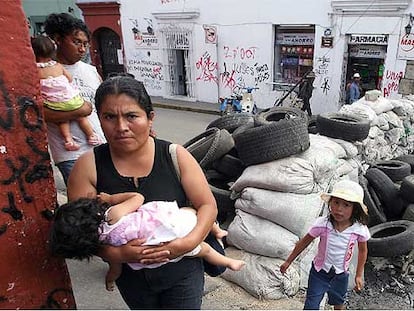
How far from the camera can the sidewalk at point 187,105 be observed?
48.5ft

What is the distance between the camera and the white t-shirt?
8.77 feet

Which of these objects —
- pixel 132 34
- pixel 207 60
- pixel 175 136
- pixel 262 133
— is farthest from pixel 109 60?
pixel 262 133

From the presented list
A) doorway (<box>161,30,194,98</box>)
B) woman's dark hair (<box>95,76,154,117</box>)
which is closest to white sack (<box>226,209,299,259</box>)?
woman's dark hair (<box>95,76,154,117</box>)

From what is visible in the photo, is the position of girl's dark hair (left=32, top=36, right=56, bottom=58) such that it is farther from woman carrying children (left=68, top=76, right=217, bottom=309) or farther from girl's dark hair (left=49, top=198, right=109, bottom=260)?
girl's dark hair (left=49, top=198, right=109, bottom=260)

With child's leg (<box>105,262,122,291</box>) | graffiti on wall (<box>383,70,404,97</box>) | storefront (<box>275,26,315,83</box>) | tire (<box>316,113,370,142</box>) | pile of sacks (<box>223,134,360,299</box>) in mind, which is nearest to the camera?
child's leg (<box>105,262,122,291</box>)

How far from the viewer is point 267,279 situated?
11.9 ft

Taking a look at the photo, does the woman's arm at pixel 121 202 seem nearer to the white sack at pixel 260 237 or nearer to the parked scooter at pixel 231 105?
the white sack at pixel 260 237

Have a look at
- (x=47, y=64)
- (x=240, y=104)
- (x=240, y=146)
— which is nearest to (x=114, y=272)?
(x=47, y=64)

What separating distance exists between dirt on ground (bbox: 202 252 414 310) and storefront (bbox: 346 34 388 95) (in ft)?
28.8

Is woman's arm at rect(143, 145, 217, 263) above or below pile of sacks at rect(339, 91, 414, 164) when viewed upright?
above

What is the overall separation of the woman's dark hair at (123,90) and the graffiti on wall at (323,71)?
38.8 ft

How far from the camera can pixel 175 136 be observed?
36.0 ft

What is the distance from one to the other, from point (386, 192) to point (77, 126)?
13.4 feet

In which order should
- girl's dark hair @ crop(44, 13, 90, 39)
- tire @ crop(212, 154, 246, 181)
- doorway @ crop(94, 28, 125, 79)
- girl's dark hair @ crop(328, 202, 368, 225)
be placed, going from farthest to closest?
1. doorway @ crop(94, 28, 125, 79)
2. tire @ crop(212, 154, 246, 181)
3. girl's dark hair @ crop(328, 202, 368, 225)
4. girl's dark hair @ crop(44, 13, 90, 39)
